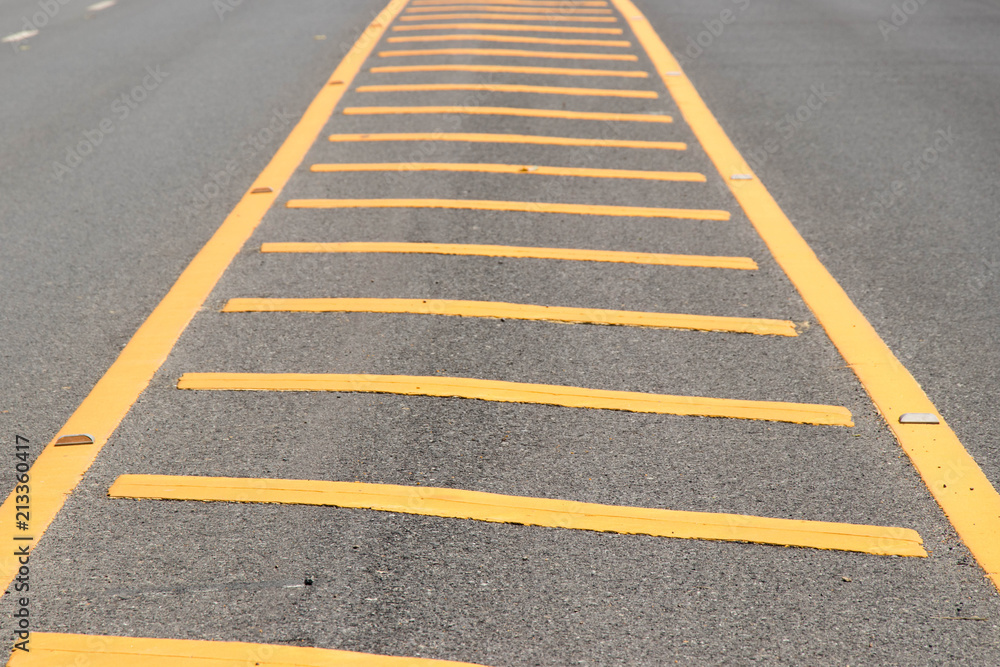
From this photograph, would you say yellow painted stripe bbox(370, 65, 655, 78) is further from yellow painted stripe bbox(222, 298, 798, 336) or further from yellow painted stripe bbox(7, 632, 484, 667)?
yellow painted stripe bbox(7, 632, 484, 667)

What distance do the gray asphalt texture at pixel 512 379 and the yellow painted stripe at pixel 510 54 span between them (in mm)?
1769

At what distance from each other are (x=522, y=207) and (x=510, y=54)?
4.46m

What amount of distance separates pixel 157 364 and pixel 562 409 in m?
1.81

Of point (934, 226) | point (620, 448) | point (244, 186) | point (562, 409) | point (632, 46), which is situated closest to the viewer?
point (620, 448)

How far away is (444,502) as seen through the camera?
2.95 metres

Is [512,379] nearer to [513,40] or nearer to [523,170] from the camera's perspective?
[523,170]

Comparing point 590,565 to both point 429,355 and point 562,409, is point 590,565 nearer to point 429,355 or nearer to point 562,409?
point 562,409

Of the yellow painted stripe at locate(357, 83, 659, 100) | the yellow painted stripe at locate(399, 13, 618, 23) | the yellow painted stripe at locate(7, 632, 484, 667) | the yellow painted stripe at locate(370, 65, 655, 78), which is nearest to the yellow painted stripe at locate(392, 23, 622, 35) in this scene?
the yellow painted stripe at locate(399, 13, 618, 23)

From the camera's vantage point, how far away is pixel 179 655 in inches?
93.5

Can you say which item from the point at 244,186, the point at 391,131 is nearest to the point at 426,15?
the point at 391,131

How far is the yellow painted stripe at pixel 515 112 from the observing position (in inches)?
284

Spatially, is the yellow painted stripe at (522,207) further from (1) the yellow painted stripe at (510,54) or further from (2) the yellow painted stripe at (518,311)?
(1) the yellow painted stripe at (510,54)

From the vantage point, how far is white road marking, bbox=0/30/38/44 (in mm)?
10305

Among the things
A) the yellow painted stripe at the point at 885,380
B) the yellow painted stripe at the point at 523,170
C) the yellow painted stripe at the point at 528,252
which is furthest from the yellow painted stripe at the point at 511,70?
the yellow painted stripe at the point at 528,252
